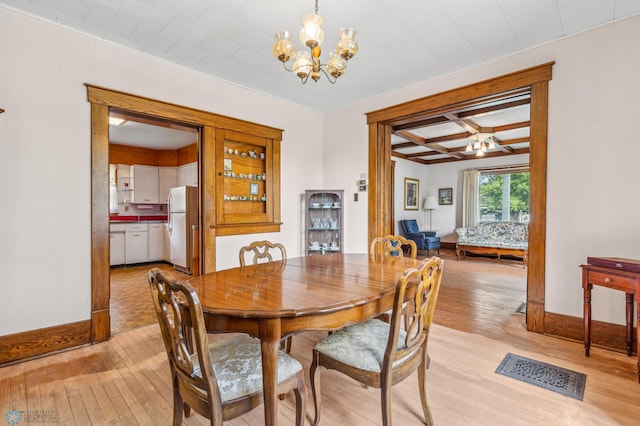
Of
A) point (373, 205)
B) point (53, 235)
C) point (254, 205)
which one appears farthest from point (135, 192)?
point (373, 205)

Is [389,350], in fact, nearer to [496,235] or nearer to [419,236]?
[419,236]

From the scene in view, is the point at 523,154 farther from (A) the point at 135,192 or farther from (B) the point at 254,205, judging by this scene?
(A) the point at 135,192

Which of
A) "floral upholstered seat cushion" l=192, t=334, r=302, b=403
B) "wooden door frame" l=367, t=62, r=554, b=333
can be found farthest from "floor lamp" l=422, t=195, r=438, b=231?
"floral upholstered seat cushion" l=192, t=334, r=302, b=403

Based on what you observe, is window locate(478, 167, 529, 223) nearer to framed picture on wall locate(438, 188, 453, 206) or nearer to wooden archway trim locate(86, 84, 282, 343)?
framed picture on wall locate(438, 188, 453, 206)

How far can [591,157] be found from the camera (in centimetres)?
249

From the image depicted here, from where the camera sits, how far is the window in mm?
7395

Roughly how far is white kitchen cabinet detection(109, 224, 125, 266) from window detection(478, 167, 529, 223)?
849 centimetres

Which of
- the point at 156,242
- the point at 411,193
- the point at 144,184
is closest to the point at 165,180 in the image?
the point at 144,184

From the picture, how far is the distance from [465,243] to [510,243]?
869 mm

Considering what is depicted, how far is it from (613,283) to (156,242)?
690 cm

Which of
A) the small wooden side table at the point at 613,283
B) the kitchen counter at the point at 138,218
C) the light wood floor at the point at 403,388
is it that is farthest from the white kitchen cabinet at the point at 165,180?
the small wooden side table at the point at 613,283

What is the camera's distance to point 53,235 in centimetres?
241

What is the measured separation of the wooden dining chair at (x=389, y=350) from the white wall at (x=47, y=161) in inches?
91.2

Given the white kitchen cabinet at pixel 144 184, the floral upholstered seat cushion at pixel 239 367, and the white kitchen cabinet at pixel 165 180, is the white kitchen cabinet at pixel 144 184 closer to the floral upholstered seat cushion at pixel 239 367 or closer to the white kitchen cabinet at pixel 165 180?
the white kitchen cabinet at pixel 165 180
